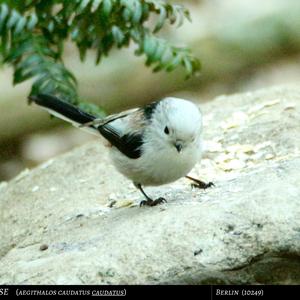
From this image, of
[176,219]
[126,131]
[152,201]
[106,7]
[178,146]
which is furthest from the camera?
[106,7]

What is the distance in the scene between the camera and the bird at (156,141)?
15.2 feet

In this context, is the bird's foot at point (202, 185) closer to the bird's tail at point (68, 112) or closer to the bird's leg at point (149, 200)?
the bird's leg at point (149, 200)

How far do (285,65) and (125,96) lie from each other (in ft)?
8.14

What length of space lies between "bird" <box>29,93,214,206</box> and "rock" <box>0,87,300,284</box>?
0.61 ft

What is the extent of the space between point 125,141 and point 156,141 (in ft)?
0.91

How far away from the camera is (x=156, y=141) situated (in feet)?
15.6

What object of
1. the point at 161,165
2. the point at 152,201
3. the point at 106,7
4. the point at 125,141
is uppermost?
the point at 106,7

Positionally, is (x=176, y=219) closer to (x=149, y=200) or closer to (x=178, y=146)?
(x=178, y=146)

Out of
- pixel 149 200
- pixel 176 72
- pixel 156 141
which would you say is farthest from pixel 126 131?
pixel 176 72

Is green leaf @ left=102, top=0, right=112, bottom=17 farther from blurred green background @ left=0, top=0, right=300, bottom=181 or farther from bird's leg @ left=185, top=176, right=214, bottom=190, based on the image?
blurred green background @ left=0, top=0, right=300, bottom=181

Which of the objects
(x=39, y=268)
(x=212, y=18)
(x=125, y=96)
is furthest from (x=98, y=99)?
(x=39, y=268)

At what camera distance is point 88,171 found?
6.02 meters

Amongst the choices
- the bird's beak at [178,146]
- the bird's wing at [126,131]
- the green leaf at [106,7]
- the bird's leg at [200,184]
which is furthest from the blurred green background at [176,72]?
the bird's beak at [178,146]
